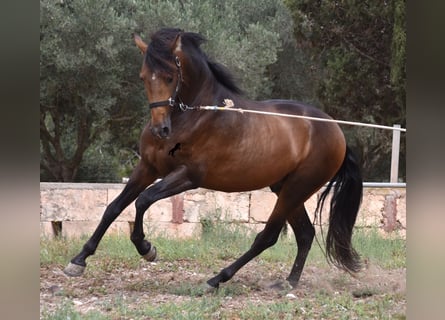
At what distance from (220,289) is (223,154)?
928mm

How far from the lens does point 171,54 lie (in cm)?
404

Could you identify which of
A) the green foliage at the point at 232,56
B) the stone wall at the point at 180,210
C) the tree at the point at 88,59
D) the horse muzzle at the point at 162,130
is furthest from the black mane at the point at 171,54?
the tree at the point at 88,59

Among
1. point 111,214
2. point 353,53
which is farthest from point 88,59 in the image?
point 111,214

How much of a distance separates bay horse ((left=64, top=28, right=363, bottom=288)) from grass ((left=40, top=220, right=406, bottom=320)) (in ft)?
0.85

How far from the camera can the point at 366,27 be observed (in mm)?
8352

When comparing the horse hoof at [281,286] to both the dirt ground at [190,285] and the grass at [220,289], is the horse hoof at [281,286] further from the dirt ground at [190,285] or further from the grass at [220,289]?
the grass at [220,289]

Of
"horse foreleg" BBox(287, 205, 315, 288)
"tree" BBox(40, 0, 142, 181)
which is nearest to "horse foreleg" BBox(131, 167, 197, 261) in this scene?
"horse foreleg" BBox(287, 205, 315, 288)

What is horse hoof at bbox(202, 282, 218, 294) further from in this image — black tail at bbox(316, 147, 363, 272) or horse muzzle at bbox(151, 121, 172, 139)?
horse muzzle at bbox(151, 121, 172, 139)

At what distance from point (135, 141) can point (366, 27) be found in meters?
3.48

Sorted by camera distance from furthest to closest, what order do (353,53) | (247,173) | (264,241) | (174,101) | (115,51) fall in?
(353,53)
(115,51)
(264,241)
(247,173)
(174,101)

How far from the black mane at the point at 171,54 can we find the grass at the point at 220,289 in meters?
1.43

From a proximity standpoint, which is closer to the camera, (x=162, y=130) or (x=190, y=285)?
(x=162, y=130)

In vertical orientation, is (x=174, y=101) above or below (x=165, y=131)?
above

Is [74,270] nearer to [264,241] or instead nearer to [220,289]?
[220,289]
